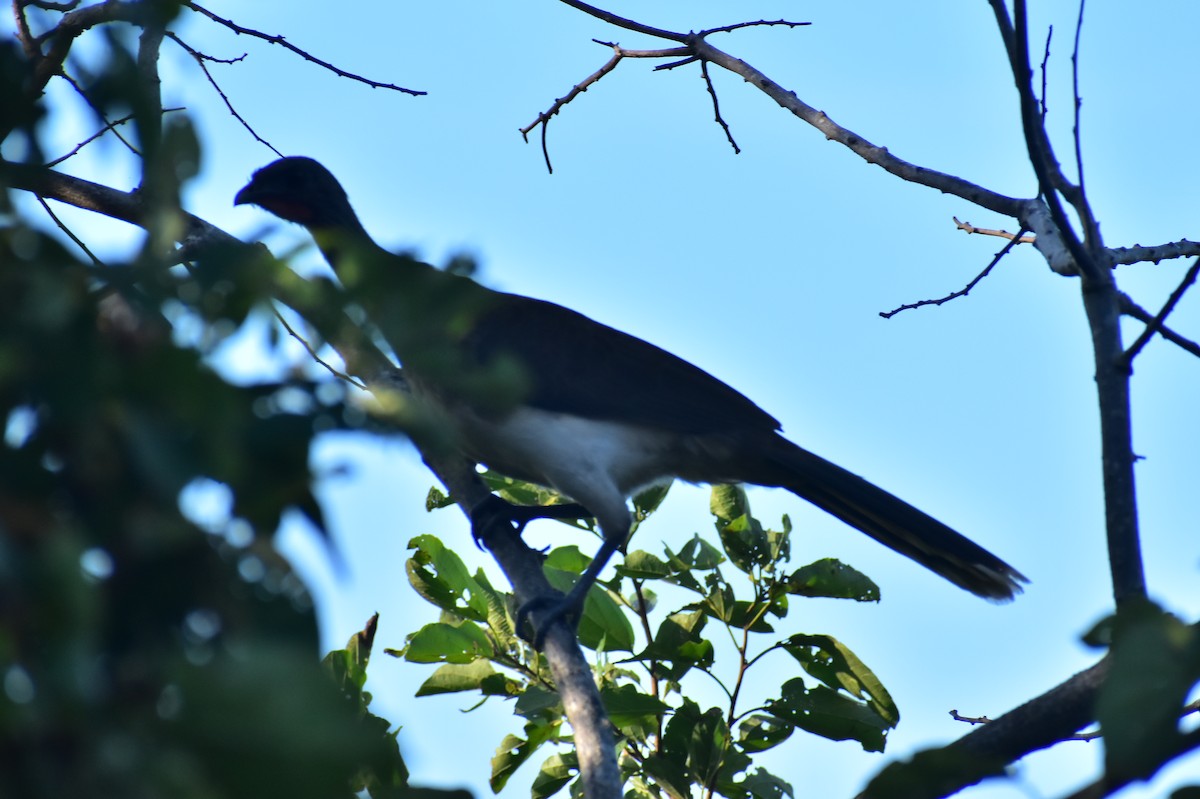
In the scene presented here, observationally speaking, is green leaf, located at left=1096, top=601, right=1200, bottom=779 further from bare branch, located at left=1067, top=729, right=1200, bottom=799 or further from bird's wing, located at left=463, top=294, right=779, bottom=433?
bird's wing, located at left=463, top=294, right=779, bottom=433

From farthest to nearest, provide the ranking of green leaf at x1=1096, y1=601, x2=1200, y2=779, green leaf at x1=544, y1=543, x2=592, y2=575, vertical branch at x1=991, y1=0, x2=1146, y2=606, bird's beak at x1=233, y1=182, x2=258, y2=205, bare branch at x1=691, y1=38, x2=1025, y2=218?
bird's beak at x1=233, y1=182, x2=258, y2=205, green leaf at x1=544, y1=543, x2=592, y2=575, bare branch at x1=691, y1=38, x2=1025, y2=218, vertical branch at x1=991, y1=0, x2=1146, y2=606, green leaf at x1=1096, y1=601, x2=1200, y2=779

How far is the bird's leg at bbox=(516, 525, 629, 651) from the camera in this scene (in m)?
3.90

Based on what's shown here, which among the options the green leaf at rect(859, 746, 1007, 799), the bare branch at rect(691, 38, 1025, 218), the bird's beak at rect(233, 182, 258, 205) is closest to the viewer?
the green leaf at rect(859, 746, 1007, 799)

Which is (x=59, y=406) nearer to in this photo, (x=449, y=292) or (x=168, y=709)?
(x=168, y=709)

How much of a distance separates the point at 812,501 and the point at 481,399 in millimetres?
3949

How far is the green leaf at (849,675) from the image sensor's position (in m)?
3.92

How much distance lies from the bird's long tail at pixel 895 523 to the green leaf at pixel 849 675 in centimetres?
97

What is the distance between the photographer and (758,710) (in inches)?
154

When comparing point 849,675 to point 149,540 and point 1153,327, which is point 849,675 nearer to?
point 1153,327

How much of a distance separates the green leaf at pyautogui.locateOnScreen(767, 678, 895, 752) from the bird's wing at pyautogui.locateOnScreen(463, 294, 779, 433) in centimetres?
148

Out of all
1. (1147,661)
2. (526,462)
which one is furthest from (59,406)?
(526,462)

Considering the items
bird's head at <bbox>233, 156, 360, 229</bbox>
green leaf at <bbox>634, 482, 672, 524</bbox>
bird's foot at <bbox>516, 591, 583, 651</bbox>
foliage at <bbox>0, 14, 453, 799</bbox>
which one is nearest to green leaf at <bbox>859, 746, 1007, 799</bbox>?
foliage at <bbox>0, 14, 453, 799</bbox>

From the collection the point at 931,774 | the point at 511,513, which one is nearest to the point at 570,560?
the point at 511,513

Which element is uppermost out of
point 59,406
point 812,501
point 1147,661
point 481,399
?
point 812,501
